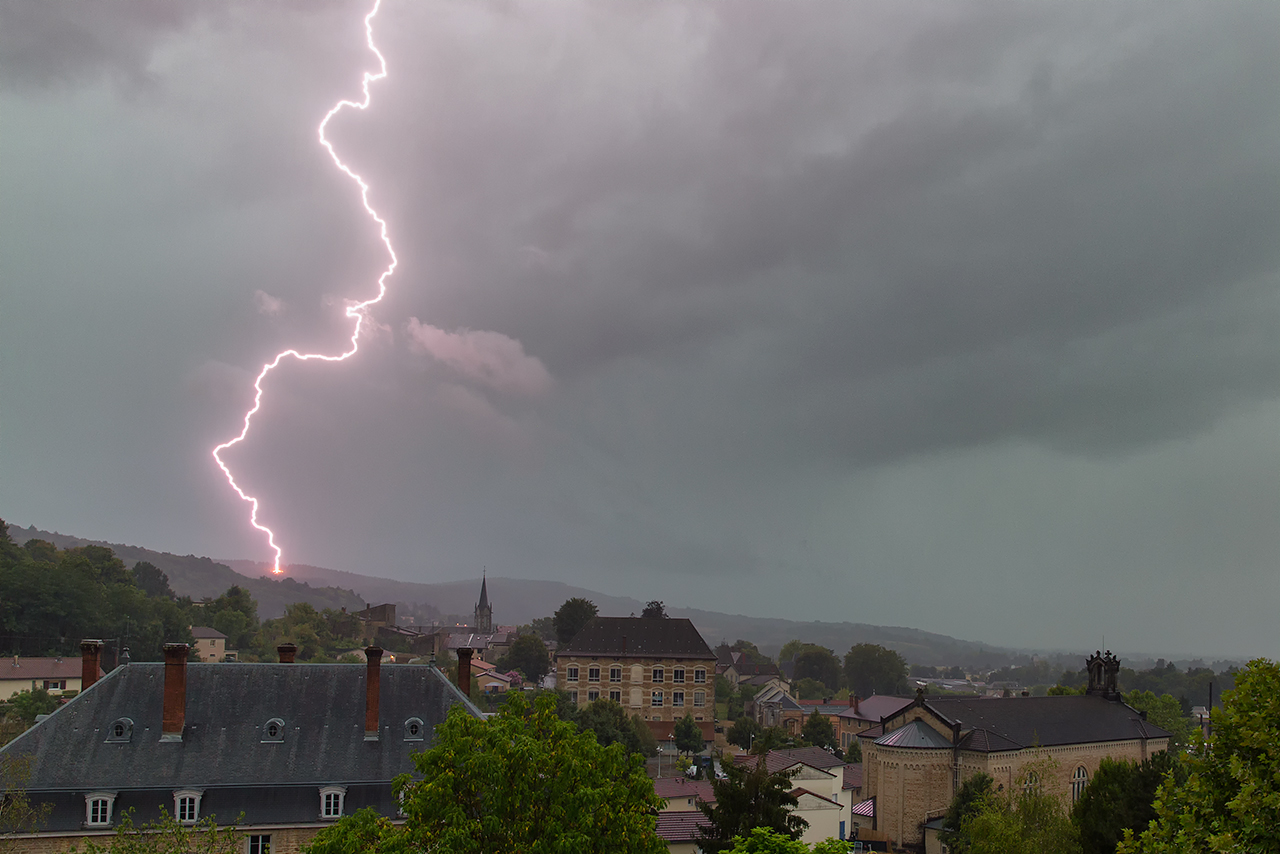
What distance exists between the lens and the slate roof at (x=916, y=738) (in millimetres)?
68812

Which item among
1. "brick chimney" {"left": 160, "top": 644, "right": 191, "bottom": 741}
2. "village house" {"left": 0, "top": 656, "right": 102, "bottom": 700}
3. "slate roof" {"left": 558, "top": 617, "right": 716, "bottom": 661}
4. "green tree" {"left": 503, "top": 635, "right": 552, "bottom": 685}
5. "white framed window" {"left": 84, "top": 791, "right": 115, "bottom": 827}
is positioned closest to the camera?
"white framed window" {"left": 84, "top": 791, "right": 115, "bottom": 827}

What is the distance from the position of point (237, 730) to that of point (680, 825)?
21035 mm

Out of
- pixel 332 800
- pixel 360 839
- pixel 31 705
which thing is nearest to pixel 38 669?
pixel 31 705


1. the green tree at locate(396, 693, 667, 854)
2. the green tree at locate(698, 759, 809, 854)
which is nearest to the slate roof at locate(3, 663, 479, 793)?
the green tree at locate(698, 759, 809, 854)

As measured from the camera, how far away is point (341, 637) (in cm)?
18625

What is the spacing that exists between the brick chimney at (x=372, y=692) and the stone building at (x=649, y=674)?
69637mm

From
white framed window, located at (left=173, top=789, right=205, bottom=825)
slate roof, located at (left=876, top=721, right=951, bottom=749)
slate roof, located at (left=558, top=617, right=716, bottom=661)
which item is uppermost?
slate roof, located at (left=558, top=617, right=716, bottom=661)

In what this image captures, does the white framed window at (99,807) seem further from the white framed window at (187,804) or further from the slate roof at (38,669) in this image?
the slate roof at (38,669)

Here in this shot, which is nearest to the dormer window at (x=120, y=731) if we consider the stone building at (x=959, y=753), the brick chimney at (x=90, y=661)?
the brick chimney at (x=90, y=661)

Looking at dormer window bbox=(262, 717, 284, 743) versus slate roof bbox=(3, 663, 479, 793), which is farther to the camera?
dormer window bbox=(262, 717, 284, 743)

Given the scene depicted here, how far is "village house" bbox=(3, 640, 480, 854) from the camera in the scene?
3722 cm

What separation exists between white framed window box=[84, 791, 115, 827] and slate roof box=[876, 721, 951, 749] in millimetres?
52051

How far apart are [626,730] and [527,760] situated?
218 feet

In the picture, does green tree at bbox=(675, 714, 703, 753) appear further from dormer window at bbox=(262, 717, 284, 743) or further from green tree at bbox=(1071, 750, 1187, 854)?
dormer window at bbox=(262, 717, 284, 743)
